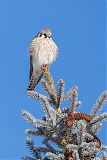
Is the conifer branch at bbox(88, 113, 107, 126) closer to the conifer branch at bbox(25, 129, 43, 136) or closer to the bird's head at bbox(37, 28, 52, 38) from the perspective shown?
the conifer branch at bbox(25, 129, 43, 136)

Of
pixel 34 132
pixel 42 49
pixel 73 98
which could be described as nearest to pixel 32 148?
pixel 34 132

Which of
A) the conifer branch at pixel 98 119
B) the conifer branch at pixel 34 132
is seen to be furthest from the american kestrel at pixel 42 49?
the conifer branch at pixel 98 119

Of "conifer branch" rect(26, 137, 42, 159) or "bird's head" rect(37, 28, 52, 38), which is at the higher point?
"bird's head" rect(37, 28, 52, 38)

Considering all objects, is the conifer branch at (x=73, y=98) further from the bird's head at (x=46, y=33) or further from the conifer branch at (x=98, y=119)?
the bird's head at (x=46, y=33)

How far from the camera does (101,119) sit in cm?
396

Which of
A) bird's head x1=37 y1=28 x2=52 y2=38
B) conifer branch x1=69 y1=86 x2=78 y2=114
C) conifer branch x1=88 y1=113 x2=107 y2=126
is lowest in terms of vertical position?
conifer branch x1=88 y1=113 x2=107 y2=126

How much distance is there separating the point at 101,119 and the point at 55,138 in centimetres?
47

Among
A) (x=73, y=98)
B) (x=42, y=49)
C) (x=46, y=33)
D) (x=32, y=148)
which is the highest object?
(x=46, y=33)

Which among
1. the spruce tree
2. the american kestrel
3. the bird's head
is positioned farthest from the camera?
the bird's head

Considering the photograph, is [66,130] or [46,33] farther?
[46,33]

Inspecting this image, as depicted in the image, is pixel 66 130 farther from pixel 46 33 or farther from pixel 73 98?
pixel 46 33

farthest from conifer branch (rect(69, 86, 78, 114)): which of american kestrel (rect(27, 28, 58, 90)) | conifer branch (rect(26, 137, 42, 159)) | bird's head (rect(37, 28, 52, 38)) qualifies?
bird's head (rect(37, 28, 52, 38))

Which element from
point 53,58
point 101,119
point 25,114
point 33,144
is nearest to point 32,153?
point 33,144

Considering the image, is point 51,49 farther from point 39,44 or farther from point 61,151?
point 61,151
